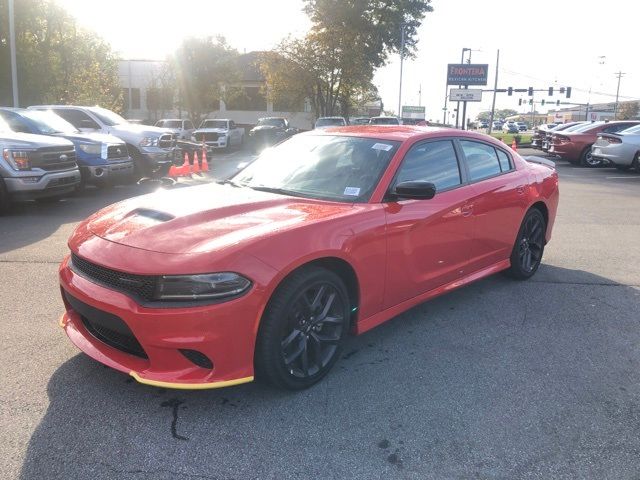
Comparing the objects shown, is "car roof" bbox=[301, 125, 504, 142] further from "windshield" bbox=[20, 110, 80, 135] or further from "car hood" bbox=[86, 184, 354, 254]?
"windshield" bbox=[20, 110, 80, 135]

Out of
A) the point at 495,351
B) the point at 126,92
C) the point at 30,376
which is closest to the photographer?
the point at 30,376

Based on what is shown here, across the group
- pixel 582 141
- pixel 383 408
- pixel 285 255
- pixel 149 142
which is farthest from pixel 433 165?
Result: pixel 582 141

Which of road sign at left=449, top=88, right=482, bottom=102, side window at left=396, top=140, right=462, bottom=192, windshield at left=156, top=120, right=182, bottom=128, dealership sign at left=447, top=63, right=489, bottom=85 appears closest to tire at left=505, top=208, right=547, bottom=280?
side window at left=396, top=140, right=462, bottom=192

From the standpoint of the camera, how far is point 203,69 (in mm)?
39312

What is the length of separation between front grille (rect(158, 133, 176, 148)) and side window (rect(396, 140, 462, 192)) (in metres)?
9.68

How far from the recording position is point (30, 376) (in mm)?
3369

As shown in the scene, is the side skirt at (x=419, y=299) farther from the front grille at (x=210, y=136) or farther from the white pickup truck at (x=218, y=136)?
the front grille at (x=210, y=136)

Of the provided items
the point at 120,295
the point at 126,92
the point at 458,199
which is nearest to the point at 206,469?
the point at 120,295

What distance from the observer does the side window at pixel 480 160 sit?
15.6 ft

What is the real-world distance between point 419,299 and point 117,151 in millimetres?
8858

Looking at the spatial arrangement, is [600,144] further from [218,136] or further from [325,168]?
[218,136]

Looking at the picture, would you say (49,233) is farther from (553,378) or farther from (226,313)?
(553,378)

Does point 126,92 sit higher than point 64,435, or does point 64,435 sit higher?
point 126,92

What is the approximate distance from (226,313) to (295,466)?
2.71ft
